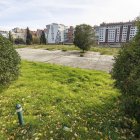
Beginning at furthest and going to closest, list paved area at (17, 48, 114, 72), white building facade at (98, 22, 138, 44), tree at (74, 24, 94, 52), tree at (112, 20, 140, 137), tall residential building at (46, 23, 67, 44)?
tall residential building at (46, 23, 67, 44), white building facade at (98, 22, 138, 44), tree at (74, 24, 94, 52), paved area at (17, 48, 114, 72), tree at (112, 20, 140, 137)

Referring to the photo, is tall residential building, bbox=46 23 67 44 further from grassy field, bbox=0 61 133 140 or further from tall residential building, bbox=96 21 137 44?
grassy field, bbox=0 61 133 140

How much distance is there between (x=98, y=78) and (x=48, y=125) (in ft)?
19.8

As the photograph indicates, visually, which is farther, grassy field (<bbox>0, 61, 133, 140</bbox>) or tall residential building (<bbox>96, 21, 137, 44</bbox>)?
tall residential building (<bbox>96, 21, 137, 44</bbox>)

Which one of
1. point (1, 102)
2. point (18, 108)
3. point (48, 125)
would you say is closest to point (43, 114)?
point (48, 125)

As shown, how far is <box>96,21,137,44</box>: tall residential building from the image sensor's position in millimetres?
126094

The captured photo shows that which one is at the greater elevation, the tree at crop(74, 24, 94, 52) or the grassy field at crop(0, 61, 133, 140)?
the tree at crop(74, 24, 94, 52)

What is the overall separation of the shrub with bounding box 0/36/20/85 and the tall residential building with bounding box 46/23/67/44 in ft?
444

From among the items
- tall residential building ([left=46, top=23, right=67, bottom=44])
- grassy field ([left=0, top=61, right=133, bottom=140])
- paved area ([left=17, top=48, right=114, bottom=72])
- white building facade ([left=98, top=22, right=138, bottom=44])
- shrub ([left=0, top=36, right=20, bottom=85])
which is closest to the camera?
grassy field ([left=0, top=61, right=133, bottom=140])

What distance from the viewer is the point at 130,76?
539 centimetres

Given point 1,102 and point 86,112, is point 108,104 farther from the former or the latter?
point 1,102

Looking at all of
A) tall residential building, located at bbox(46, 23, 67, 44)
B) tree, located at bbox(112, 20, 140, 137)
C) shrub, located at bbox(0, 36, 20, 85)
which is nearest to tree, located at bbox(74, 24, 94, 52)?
shrub, located at bbox(0, 36, 20, 85)

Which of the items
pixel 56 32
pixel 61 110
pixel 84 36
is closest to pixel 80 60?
pixel 84 36

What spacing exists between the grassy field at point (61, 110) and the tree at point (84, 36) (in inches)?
591

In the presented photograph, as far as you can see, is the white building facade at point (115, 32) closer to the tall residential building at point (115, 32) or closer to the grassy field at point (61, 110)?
the tall residential building at point (115, 32)
